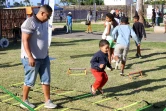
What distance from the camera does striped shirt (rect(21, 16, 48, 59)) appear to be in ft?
19.2

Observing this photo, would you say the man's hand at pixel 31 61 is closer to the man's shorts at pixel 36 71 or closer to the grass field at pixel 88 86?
the man's shorts at pixel 36 71

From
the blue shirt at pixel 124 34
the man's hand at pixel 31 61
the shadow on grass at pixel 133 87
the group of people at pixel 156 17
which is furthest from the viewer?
the group of people at pixel 156 17

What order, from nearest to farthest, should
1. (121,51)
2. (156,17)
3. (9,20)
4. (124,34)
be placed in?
(124,34) < (121,51) < (9,20) < (156,17)

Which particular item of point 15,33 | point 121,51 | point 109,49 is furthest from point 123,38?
point 15,33

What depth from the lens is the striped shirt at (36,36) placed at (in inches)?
230

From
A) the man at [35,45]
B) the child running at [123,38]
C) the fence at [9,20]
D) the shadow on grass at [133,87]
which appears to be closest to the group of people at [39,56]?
the man at [35,45]

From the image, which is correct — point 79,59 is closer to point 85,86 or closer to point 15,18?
point 85,86

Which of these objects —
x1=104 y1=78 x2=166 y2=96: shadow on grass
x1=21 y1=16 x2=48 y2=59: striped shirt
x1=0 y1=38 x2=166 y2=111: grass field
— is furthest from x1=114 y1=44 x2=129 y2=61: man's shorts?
x1=21 y1=16 x2=48 y2=59: striped shirt

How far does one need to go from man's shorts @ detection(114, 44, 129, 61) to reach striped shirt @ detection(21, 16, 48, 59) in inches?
143

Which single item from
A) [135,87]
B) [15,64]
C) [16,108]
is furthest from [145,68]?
[16,108]

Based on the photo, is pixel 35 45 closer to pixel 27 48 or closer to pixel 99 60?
pixel 27 48

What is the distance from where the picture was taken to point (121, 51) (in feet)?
30.7

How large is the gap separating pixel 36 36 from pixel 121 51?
3.92m

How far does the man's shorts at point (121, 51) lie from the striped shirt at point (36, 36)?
3.64 metres
